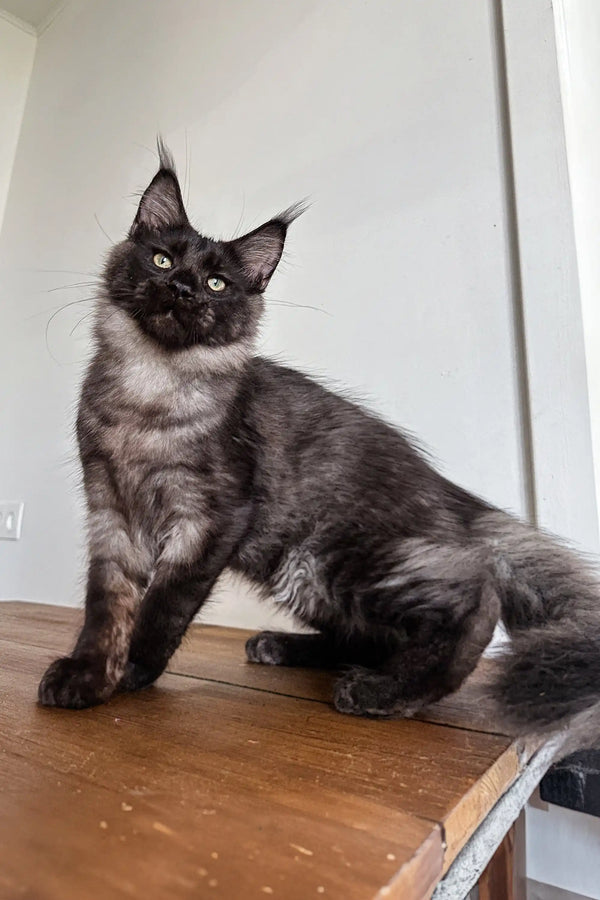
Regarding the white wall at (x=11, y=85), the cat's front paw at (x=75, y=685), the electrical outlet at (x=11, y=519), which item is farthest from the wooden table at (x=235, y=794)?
the white wall at (x=11, y=85)

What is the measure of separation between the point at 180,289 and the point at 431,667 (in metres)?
0.64

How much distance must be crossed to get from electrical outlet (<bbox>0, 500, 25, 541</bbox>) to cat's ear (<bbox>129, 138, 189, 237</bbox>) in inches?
64.8

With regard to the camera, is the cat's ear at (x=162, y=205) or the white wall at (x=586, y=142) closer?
the cat's ear at (x=162, y=205)

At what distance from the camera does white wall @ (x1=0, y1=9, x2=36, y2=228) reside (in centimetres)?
300

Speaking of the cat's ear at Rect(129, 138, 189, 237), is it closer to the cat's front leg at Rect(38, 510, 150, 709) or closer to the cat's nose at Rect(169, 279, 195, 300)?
the cat's nose at Rect(169, 279, 195, 300)

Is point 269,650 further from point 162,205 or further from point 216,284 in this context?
point 162,205

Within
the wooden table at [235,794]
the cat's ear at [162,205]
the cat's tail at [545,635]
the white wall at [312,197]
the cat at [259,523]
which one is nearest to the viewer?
the wooden table at [235,794]

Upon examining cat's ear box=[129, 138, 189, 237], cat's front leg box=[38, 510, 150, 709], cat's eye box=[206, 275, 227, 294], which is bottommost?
cat's front leg box=[38, 510, 150, 709]

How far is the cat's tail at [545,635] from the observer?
2.12 feet

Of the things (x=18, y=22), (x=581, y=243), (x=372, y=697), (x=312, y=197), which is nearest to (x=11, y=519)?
(x=312, y=197)

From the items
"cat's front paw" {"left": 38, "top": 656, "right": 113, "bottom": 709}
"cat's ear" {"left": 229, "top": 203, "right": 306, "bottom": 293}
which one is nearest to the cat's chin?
"cat's ear" {"left": 229, "top": 203, "right": 306, "bottom": 293}

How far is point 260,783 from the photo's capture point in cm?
50

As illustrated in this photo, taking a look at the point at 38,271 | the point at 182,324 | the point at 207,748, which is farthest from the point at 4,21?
the point at 207,748

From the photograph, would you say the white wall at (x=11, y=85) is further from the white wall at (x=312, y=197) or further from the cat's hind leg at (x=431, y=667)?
the cat's hind leg at (x=431, y=667)
